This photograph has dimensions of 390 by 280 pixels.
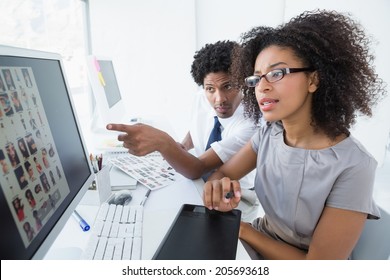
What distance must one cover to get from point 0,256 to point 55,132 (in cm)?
30

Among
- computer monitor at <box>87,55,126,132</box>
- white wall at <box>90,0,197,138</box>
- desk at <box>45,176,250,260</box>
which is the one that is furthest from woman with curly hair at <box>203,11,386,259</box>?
white wall at <box>90,0,197,138</box>

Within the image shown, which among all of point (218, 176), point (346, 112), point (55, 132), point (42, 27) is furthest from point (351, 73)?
point (42, 27)

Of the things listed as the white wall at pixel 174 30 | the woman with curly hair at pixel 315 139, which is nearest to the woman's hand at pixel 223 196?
the woman with curly hair at pixel 315 139

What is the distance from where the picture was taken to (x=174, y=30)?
103 inches

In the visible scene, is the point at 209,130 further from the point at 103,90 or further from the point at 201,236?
the point at 201,236

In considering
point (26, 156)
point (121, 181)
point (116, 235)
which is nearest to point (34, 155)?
point (26, 156)

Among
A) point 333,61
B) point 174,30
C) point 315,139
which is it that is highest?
point 174,30

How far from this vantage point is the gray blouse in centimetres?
74

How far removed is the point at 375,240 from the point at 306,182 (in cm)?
24

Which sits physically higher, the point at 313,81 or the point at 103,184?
the point at 313,81

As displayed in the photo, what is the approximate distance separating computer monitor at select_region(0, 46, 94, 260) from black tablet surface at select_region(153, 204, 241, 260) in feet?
0.81

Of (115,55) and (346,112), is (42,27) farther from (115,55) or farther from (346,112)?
(346,112)

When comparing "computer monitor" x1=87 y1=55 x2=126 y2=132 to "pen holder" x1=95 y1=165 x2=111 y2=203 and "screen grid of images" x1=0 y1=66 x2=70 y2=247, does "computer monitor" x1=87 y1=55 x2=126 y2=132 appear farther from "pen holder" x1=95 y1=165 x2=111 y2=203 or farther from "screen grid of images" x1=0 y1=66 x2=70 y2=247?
"screen grid of images" x1=0 y1=66 x2=70 y2=247

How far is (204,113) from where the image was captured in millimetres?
1623
